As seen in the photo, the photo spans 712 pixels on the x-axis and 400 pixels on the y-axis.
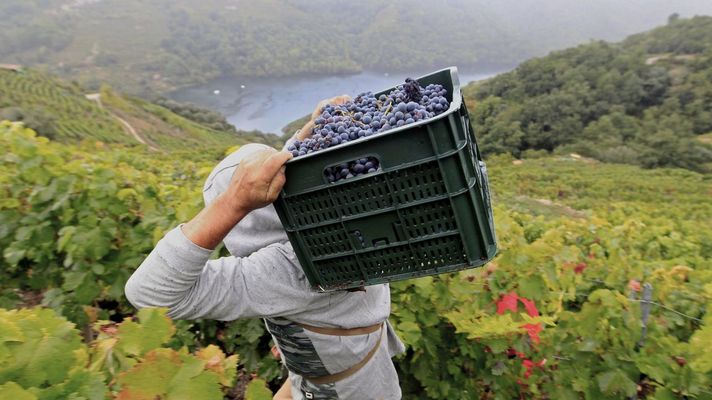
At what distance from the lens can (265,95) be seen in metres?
95.7

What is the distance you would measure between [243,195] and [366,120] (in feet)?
1.35

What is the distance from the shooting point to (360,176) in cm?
116

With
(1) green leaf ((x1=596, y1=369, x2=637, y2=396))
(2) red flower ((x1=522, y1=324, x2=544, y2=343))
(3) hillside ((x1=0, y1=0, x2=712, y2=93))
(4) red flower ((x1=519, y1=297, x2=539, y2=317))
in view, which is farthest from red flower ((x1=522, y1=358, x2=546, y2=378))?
(3) hillside ((x1=0, y1=0, x2=712, y2=93))

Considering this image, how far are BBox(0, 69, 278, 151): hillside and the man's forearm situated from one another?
40.5 meters

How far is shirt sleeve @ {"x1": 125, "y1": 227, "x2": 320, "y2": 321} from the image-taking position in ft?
4.13

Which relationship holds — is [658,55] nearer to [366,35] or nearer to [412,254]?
[412,254]

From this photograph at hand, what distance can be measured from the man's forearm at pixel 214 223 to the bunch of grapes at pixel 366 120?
25cm

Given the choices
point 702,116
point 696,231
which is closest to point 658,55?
point 702,116

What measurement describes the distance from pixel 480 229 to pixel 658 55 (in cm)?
8065

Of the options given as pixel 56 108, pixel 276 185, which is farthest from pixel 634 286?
pixel 56 108

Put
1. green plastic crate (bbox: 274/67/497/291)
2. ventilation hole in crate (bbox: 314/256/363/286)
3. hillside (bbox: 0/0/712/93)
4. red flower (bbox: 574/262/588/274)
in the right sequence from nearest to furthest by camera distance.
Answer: green plastic crate (bbox: 274/67/497/291), ventilation hole in crate (bbox: 314/256/363/286), red flower (bbox: 574/262/588/274), hillside (bbox: 0/0/712/93)

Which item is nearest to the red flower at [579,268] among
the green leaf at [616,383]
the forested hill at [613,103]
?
the green leaf at [616,383]

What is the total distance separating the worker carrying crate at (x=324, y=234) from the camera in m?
1.13

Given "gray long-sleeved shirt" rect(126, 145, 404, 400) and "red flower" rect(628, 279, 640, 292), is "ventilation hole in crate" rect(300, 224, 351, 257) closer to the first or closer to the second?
"gray long-sleeved shirt" rect(126, 145, 404, 400)
